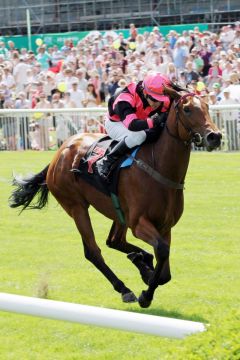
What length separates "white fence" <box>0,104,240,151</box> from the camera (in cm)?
1588

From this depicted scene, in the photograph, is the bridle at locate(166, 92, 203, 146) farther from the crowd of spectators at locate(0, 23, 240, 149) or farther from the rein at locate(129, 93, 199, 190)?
the crowd of spectators at locate(0, 23, 240, 149)

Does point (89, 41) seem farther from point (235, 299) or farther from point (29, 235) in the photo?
point (235, 299)

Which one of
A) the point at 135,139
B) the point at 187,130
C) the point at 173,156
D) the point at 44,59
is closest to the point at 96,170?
the point at 135,139

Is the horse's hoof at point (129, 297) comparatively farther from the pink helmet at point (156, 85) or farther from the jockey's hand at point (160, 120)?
the pink helmet at point (156, 85)

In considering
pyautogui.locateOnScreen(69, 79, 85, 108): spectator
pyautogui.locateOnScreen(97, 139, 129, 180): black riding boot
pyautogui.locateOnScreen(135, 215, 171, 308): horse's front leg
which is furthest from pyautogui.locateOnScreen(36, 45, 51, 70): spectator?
pyautogui.locateOnScreen(135, 215, 171, 308): horse's front leg

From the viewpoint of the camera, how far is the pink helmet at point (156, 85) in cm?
659

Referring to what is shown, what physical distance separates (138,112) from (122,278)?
1.67 metres

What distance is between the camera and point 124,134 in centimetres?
715

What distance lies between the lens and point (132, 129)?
6727 mm

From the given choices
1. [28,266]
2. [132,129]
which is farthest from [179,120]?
[28,266]

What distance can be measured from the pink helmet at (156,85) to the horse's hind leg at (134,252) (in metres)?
1.37

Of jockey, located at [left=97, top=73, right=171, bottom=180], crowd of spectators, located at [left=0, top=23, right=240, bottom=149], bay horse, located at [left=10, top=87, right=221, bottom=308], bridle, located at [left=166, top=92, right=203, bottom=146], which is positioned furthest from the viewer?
crowd of spectators, located at [left=0, top=23, right=240, bottom=149]

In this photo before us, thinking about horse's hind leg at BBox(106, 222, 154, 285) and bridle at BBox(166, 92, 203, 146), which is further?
horse's hind leg at BBox(106, 222, 154, 285)

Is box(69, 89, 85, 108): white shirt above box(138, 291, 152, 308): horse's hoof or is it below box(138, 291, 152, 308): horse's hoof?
above
